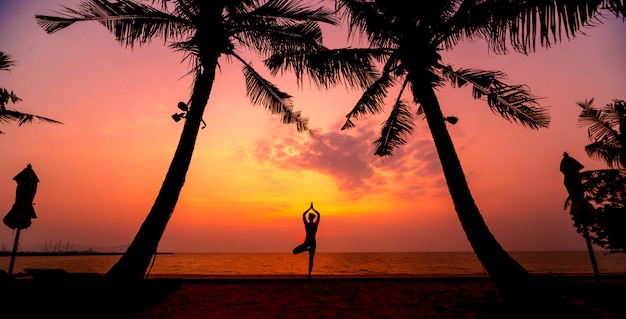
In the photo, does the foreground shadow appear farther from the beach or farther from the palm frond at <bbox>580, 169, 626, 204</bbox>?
the palm frond at <bbox>580, 169, 626, 204</bbox>

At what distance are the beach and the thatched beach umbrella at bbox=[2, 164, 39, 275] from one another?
158 inches

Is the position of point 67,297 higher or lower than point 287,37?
lower

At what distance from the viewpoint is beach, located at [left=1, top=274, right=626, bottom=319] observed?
441 centimetres

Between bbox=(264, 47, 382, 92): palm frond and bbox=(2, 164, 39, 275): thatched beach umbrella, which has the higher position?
bbox=(264, 47, 382, 92): palm frond

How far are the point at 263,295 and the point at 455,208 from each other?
4.15 m

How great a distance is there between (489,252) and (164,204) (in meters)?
5.65

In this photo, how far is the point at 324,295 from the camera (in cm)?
638

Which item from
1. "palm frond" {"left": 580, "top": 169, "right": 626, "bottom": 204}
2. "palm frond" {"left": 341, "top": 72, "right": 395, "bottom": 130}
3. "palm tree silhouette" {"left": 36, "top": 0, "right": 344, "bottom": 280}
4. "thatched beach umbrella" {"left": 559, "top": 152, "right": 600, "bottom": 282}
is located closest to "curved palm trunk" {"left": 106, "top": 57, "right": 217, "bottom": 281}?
"palm tree silhouette" {"left": 36, "top": 0, "right": 344, "bottom": 280}

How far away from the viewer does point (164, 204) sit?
541cm

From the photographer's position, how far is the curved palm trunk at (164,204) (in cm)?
504

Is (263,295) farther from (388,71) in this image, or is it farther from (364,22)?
(364,22)

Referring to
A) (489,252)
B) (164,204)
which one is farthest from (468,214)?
(164,204)

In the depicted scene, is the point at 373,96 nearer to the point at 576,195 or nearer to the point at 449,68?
the point at 449,68

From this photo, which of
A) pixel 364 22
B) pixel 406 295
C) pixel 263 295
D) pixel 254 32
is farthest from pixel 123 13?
pixel 406 295
